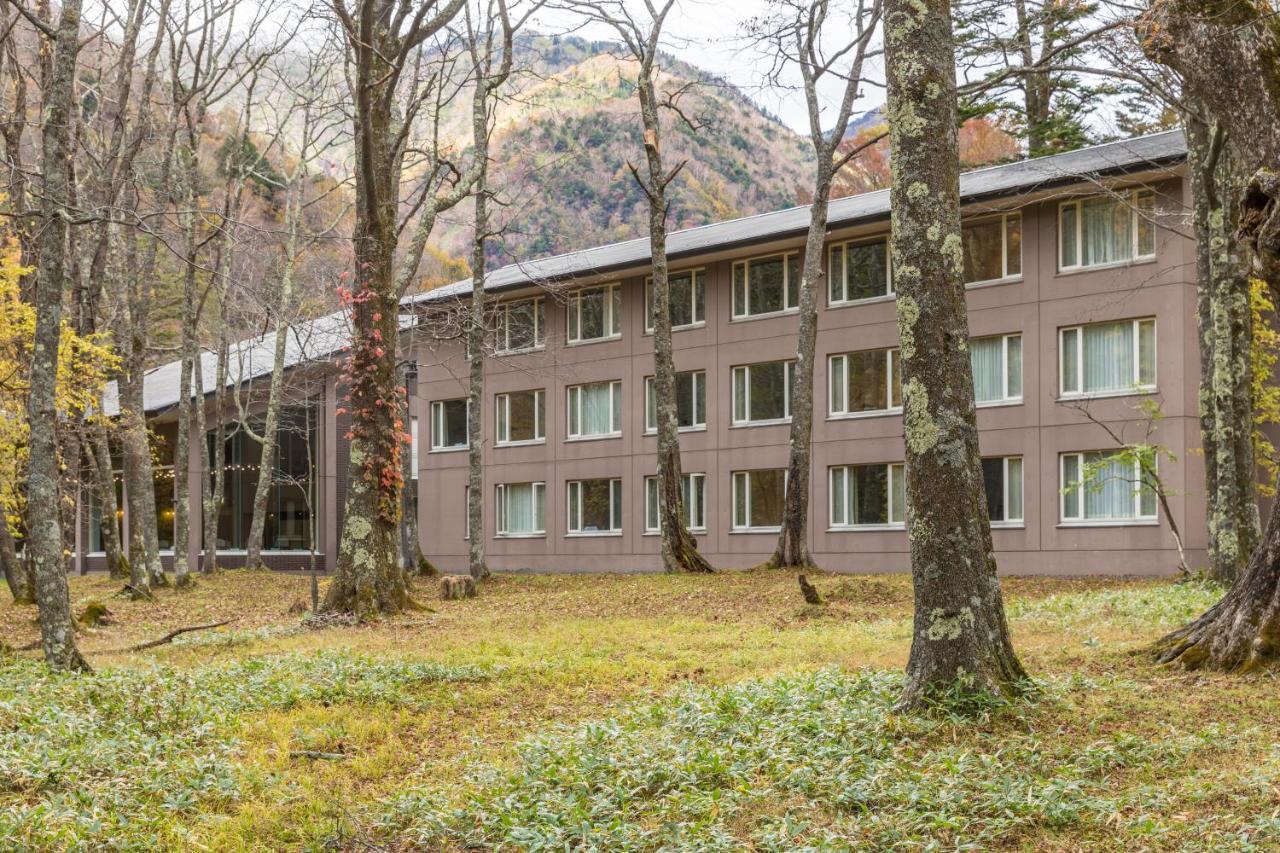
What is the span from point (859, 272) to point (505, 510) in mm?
14922

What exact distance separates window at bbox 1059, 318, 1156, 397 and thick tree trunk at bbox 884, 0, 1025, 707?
20590 millimetres

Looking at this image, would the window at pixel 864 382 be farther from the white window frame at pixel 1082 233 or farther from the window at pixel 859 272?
the white window frame at pixel 1082 233

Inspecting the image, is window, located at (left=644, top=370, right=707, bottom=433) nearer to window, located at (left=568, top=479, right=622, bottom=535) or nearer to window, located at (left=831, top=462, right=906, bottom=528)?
window, located at (left=568, top=479, right=622, bottom=535)

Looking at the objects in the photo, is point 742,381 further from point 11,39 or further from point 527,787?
point 527,787

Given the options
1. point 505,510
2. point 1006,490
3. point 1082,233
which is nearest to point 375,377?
point 1006,490

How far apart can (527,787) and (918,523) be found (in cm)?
319

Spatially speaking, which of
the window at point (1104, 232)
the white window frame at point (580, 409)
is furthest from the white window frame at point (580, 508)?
the window at point (1104, 232)

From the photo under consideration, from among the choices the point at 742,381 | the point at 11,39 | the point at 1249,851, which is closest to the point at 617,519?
the point at 742,381

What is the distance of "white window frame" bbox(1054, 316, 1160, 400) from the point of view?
27.4 m

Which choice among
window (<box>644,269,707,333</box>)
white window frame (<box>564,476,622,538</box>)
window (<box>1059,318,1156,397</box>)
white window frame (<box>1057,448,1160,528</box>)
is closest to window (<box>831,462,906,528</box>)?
white window frame (<box>1057,448,1160,528</box>)

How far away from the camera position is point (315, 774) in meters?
8.24

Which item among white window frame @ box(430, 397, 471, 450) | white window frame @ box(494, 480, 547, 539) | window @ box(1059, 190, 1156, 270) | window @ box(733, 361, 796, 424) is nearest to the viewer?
window @ box(1059, 190, 1156, 270)

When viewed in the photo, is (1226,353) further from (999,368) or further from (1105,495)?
(999,368)

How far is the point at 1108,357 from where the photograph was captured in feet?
92.8
